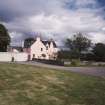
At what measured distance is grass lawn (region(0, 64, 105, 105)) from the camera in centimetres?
1367


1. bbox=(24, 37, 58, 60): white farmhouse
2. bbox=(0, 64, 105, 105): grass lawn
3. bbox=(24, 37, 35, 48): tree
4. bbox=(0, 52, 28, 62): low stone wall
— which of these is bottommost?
bbox=(0, 64, 105, 105): grass lawn

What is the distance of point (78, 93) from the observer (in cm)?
1561

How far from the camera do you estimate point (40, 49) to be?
95000 millimetres

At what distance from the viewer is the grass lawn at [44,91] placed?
1367 centimetres

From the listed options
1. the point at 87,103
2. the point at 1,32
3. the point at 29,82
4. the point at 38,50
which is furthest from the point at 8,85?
the point at 38,50

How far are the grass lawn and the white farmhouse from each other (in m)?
71.5

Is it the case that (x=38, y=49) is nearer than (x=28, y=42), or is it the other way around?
(x=38, y=49)

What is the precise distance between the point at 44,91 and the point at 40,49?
7950cm

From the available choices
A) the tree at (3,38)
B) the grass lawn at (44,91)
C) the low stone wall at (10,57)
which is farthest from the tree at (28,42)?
the grass lawn at (44,91)

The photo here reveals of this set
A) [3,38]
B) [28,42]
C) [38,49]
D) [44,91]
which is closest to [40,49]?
[38,49]

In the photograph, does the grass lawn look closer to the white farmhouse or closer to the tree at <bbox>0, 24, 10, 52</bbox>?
the tree at <bbox>0, 24, 10, 52</bbox>

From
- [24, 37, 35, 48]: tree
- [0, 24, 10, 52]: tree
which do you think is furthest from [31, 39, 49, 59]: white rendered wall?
[0, 24, 10, 52]: tree

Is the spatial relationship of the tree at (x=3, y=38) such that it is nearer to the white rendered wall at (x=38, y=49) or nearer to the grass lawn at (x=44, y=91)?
the white rendered wall at (x=38, y=49)

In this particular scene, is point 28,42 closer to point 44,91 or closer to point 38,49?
point 38,49
